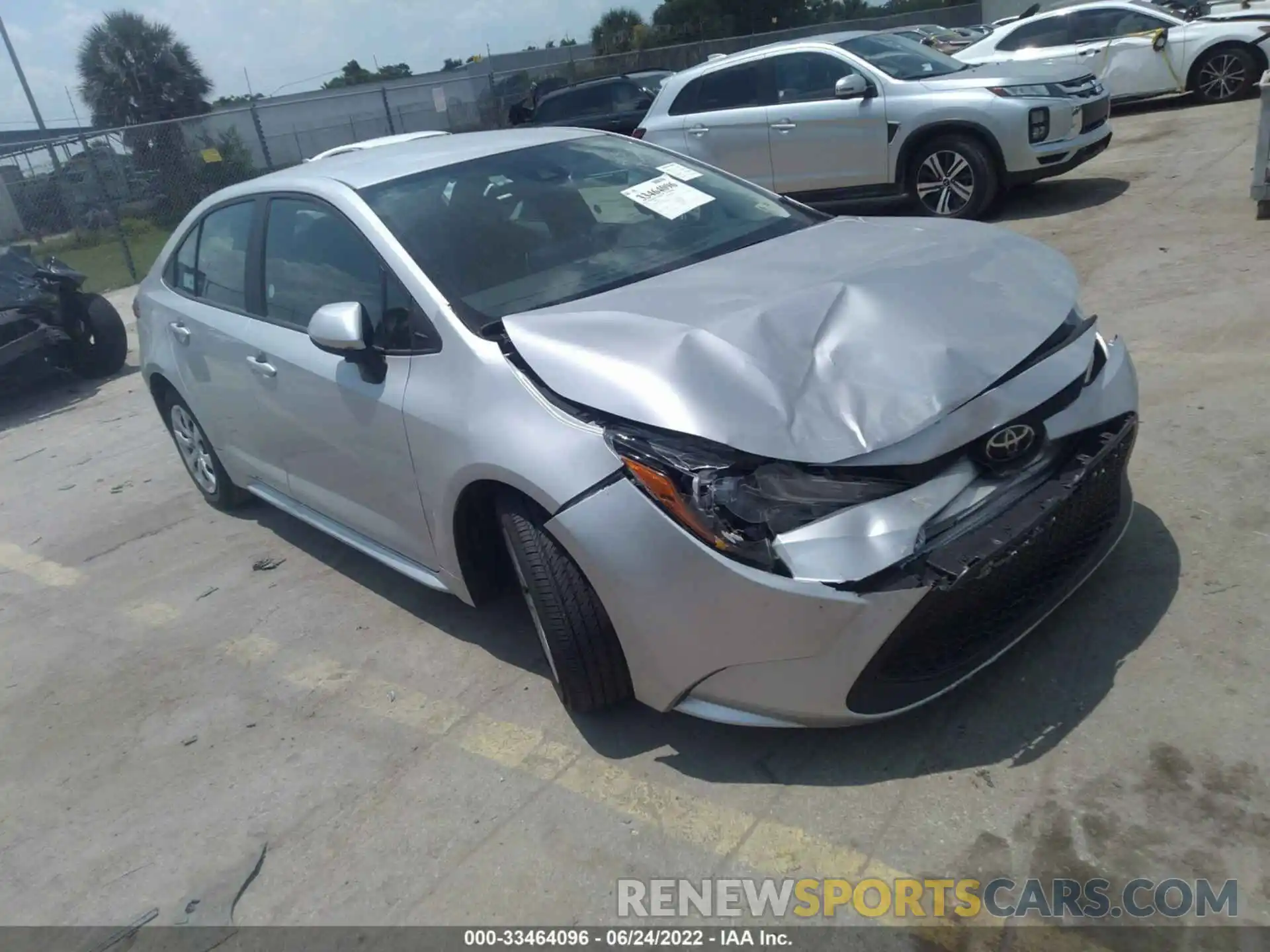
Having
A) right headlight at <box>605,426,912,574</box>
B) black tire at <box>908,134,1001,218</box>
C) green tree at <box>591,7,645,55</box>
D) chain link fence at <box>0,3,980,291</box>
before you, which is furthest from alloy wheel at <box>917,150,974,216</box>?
green tree at <box>591,7,645,55</box>

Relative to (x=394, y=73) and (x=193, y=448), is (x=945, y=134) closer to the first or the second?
(x=193, y=448)

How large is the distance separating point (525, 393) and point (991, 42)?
43.1 feet

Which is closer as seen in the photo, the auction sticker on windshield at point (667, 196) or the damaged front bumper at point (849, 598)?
the damaged front bumper at point (849, 598)

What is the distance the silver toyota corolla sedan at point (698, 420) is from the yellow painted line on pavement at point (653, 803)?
22 centimetres

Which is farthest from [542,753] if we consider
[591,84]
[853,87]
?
[591,84]

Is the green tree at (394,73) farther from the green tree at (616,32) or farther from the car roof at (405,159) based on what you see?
the car roof at (405,159)

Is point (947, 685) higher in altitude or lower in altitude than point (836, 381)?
lower

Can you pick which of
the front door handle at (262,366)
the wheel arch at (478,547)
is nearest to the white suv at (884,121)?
the front door handle at (262,366)

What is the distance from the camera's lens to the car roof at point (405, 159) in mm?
3906

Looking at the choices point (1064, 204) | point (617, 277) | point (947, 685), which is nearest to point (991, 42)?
point (1064, 204)

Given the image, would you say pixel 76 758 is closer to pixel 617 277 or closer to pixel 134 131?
pixel 617 277

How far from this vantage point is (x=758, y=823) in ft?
8.68

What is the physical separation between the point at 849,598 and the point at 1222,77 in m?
13.4

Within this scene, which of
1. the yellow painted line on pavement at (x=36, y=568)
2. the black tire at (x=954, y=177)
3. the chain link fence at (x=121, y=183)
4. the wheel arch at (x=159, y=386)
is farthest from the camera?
the chain link fence at (x=121, y=183)
